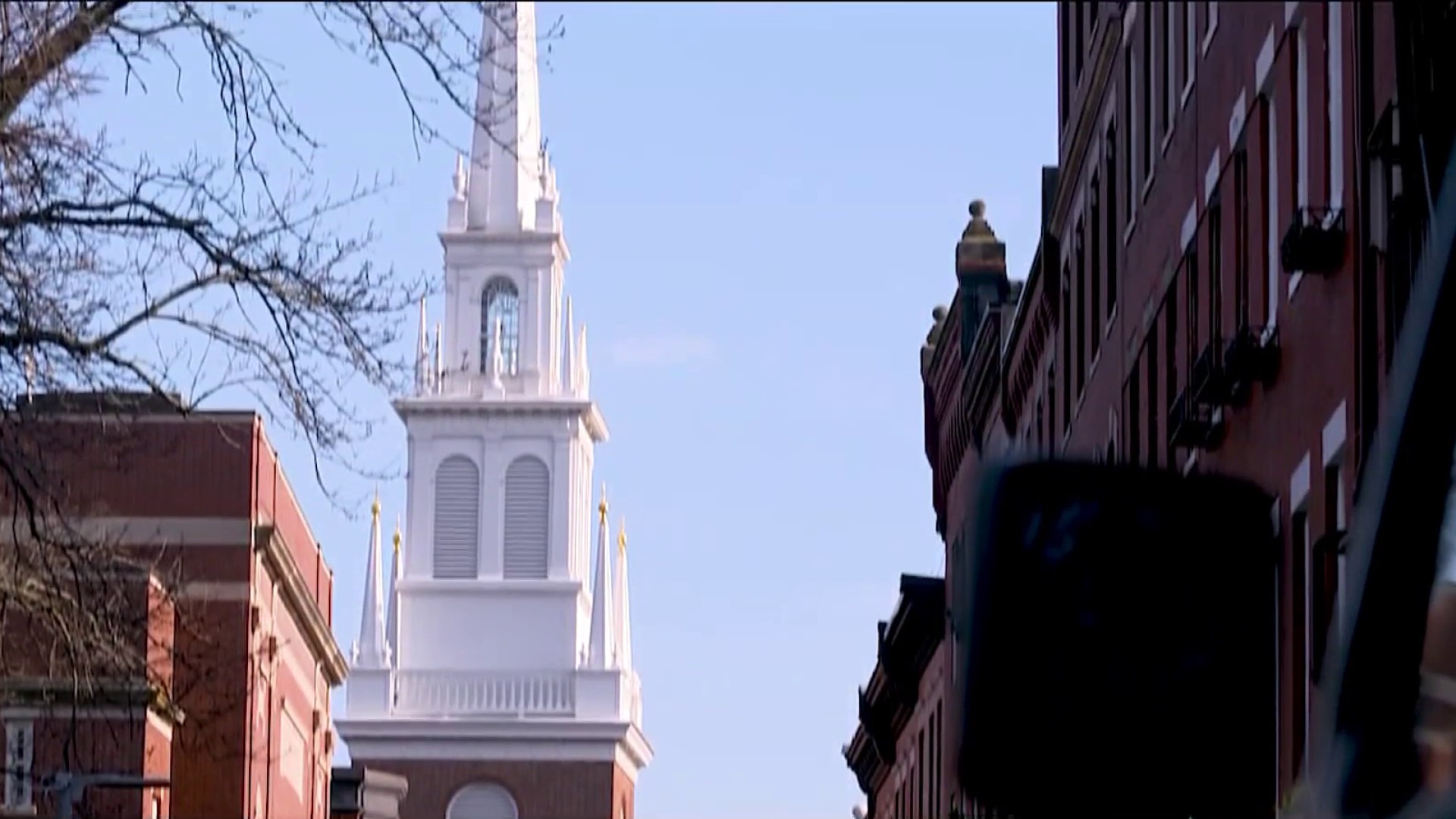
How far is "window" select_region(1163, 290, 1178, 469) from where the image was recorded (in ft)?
91.1

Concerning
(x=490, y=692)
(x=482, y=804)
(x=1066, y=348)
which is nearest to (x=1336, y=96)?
(x=1066, y=348)

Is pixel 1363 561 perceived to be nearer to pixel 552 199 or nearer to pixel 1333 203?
pixel 1333 203

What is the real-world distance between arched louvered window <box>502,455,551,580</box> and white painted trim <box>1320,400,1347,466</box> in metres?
112

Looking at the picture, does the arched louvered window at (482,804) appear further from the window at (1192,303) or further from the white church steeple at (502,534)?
the window at (1192,303)

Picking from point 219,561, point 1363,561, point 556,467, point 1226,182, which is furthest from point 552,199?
point 1363,561

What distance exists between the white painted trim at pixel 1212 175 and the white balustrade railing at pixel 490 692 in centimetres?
10395

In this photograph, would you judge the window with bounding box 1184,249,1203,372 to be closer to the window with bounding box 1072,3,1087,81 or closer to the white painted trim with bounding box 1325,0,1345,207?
the white painted trim with bounding box 1325,0,1345,207

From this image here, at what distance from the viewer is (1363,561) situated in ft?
9.57

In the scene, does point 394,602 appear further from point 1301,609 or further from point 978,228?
point 1301,609

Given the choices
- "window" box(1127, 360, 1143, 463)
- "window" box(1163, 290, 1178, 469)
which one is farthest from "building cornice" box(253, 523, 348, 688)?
"window" box(1163, 290, 1178, 469)

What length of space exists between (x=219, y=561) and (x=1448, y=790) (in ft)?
191

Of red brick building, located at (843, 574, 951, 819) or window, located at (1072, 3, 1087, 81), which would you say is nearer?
window, located at (1072, 3, 1087, 81)

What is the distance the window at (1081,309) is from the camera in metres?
37.0

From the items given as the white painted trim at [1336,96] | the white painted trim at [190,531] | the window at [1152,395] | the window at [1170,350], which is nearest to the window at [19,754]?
the white painted trim at [190,531]
